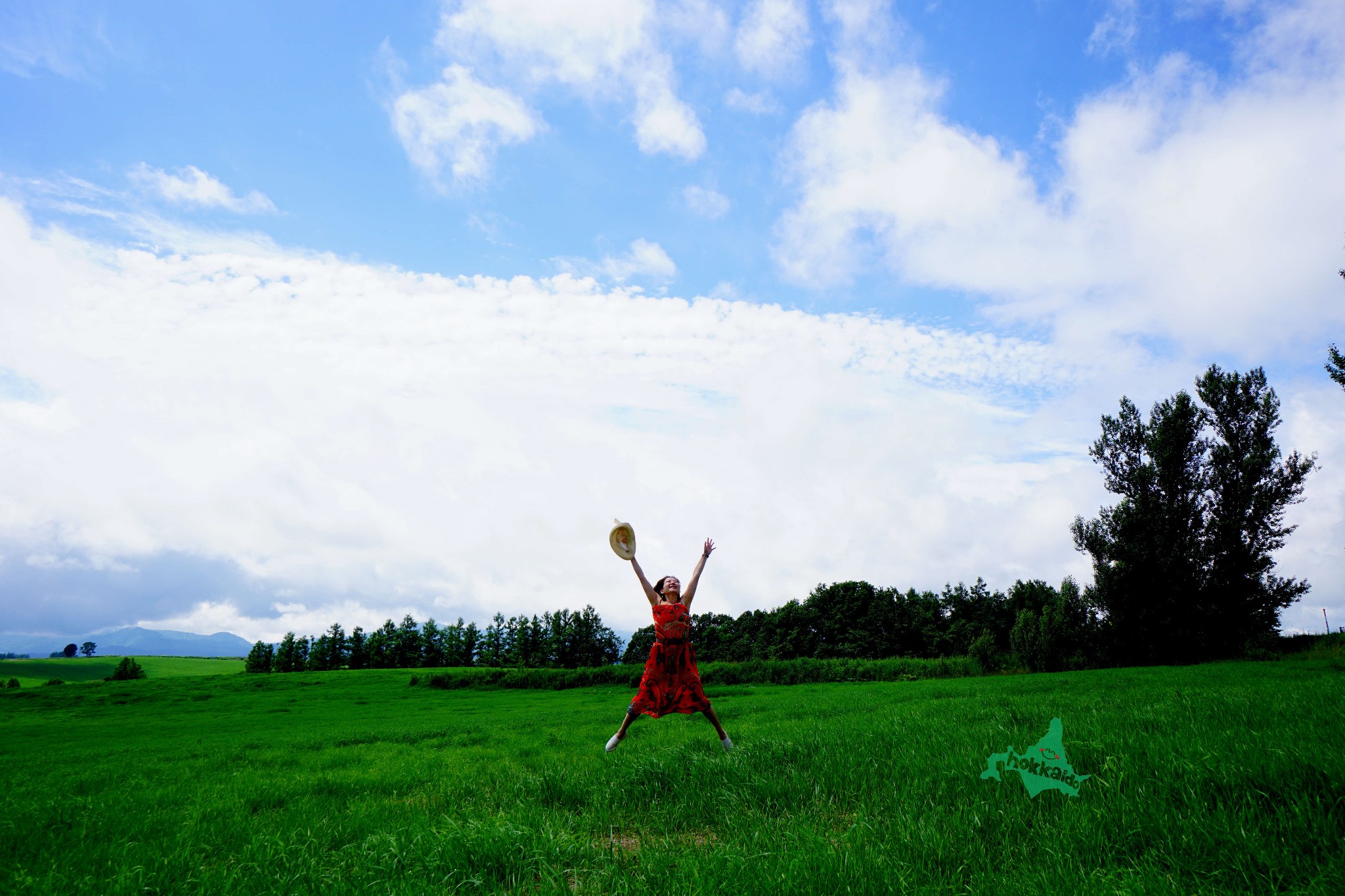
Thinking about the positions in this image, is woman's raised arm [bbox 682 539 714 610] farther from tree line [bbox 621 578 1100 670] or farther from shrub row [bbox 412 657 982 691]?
tree line [bbox 621 578 1100 670]

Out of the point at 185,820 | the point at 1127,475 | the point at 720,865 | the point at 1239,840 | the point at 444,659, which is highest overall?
the point at 1127,475

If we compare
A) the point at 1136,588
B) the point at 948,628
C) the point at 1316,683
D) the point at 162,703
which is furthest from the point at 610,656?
the point at 1316,683

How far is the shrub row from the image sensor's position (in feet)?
152

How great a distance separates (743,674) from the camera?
170ft

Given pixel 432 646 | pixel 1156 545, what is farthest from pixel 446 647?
pixel 1156 545

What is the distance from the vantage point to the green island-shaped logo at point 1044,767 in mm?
5000

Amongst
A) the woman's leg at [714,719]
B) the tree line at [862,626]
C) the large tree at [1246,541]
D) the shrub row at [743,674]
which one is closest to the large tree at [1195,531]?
the large tree at [1246,541]

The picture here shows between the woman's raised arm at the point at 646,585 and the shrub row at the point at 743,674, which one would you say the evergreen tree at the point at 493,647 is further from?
the woman's raised arm at the point at 646,585

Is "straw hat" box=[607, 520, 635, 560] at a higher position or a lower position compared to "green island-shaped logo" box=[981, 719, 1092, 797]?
higher

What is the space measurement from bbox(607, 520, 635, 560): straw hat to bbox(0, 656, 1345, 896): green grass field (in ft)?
9.71

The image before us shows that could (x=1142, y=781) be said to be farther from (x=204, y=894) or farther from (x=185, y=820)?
(x=185, y=820)

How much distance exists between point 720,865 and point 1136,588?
4893cm

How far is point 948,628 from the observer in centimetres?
6756

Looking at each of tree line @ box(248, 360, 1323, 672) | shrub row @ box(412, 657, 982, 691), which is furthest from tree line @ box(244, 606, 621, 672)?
tree line @ box(248, 360, 1323, 672)
